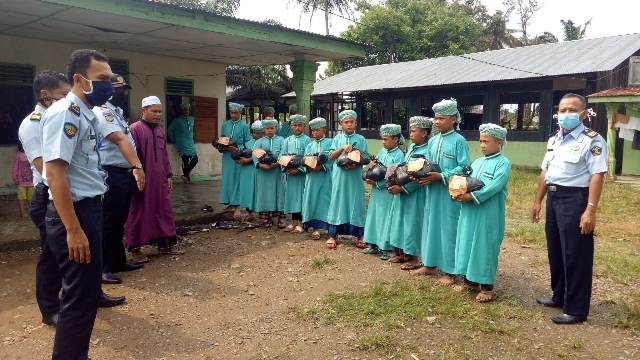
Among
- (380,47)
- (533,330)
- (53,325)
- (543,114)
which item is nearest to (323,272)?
(533,330)

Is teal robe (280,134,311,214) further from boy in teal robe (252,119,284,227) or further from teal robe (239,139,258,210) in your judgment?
teal robe (239,139,258,210)

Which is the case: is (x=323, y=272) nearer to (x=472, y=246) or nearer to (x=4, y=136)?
(x=472, y=246)

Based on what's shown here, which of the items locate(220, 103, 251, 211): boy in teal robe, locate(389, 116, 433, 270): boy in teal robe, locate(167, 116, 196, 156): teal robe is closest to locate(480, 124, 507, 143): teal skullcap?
A: locate(389, 116, 433, 270): boy in teal robe

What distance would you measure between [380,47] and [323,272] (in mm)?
24723

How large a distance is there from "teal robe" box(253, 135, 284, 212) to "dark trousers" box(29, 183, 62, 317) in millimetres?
3350

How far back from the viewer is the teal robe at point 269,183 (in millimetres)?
6598

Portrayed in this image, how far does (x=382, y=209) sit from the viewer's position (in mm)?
5234

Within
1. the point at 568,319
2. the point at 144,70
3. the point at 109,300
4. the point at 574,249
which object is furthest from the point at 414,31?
the point at 109,300

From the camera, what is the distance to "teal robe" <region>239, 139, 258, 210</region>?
6891 mm

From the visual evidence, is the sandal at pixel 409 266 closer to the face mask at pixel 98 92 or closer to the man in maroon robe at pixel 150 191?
the man in maroon robe at pixel 150 191

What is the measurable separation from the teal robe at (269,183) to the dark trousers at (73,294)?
4.07 metres

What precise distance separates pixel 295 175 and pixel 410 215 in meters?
1.96

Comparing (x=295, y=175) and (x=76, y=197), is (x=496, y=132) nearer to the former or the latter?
(x=295, y=175)

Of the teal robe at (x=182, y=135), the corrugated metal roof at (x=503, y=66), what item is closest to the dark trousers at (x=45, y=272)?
the teal robe at (x=182, y=135)
